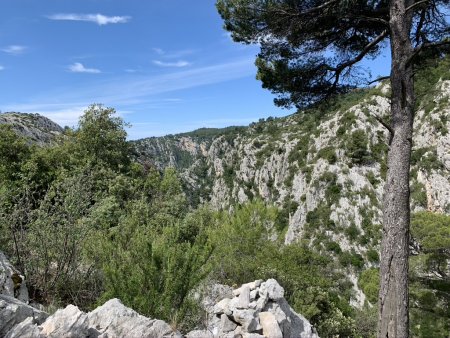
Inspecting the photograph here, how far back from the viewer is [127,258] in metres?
5.73

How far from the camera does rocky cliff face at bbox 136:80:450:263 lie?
41.3 m

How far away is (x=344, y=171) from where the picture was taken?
53906mm

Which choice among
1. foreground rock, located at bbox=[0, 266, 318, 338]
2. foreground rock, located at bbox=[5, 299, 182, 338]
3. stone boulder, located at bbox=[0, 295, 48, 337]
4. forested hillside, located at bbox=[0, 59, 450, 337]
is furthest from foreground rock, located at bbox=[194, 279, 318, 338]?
stone boulder, located at bbox=[0, 295, 48, 337]

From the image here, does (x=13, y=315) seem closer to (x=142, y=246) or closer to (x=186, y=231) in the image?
(x=142, y=246)

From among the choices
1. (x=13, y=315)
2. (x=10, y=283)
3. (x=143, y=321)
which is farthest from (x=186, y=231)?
(x=13, y=315)

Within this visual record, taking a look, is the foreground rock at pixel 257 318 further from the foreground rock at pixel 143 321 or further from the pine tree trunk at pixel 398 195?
the pine tree trunk at pixel 398 195

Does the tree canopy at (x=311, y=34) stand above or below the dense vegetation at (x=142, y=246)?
above

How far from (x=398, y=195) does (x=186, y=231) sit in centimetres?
839

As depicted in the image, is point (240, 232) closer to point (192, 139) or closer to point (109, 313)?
point (109, 313)

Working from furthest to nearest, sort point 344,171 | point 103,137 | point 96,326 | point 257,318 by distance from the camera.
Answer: point 344,171
point 103,137
point 257,318
point 96,326

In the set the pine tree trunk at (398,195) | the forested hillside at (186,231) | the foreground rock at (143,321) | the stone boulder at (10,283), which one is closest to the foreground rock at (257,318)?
the foreground rock at (143,321)

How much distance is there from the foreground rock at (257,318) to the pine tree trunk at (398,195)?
1124mm

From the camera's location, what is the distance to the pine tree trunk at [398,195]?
474 centimetres

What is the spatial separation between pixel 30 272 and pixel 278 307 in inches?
169
